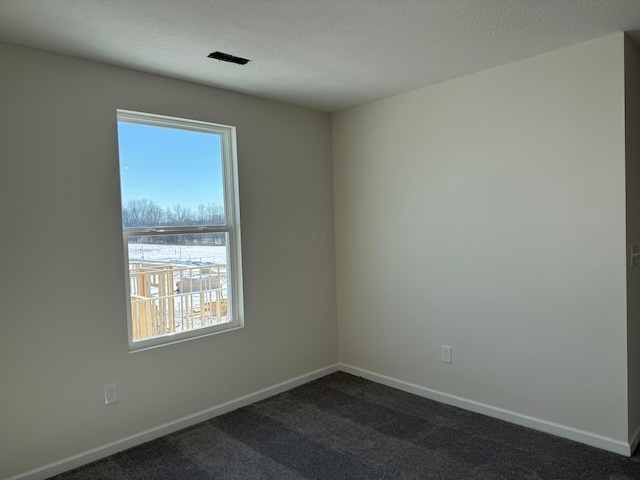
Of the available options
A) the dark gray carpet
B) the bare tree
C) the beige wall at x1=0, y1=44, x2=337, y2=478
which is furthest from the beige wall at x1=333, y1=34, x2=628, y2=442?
the bare tree

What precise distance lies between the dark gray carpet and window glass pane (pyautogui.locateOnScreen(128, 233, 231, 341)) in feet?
2.35

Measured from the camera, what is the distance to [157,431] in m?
2.96

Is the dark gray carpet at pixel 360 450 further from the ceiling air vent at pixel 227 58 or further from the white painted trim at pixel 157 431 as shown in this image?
the ceiling air vent at pixel 227 58

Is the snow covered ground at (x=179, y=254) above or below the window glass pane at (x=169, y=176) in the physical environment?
below

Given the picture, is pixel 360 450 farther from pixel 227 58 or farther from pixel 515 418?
pixel 227 58

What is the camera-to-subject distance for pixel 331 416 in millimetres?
3223

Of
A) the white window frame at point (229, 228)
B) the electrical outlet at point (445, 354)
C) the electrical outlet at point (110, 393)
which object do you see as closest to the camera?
the electrical outlet at point (110, 393)

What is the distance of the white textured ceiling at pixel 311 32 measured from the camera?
206 cm

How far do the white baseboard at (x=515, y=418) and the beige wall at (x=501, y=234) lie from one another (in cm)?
4

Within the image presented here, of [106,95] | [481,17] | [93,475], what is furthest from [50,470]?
[481,17]

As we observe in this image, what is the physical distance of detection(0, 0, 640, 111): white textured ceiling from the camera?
6.77 feet

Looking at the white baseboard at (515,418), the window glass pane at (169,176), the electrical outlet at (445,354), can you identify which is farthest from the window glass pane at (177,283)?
the electrical outlet at (445,354)

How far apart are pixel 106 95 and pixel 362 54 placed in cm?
154

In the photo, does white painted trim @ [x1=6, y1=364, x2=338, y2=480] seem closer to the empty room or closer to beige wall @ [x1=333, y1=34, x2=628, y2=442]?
the empty room
